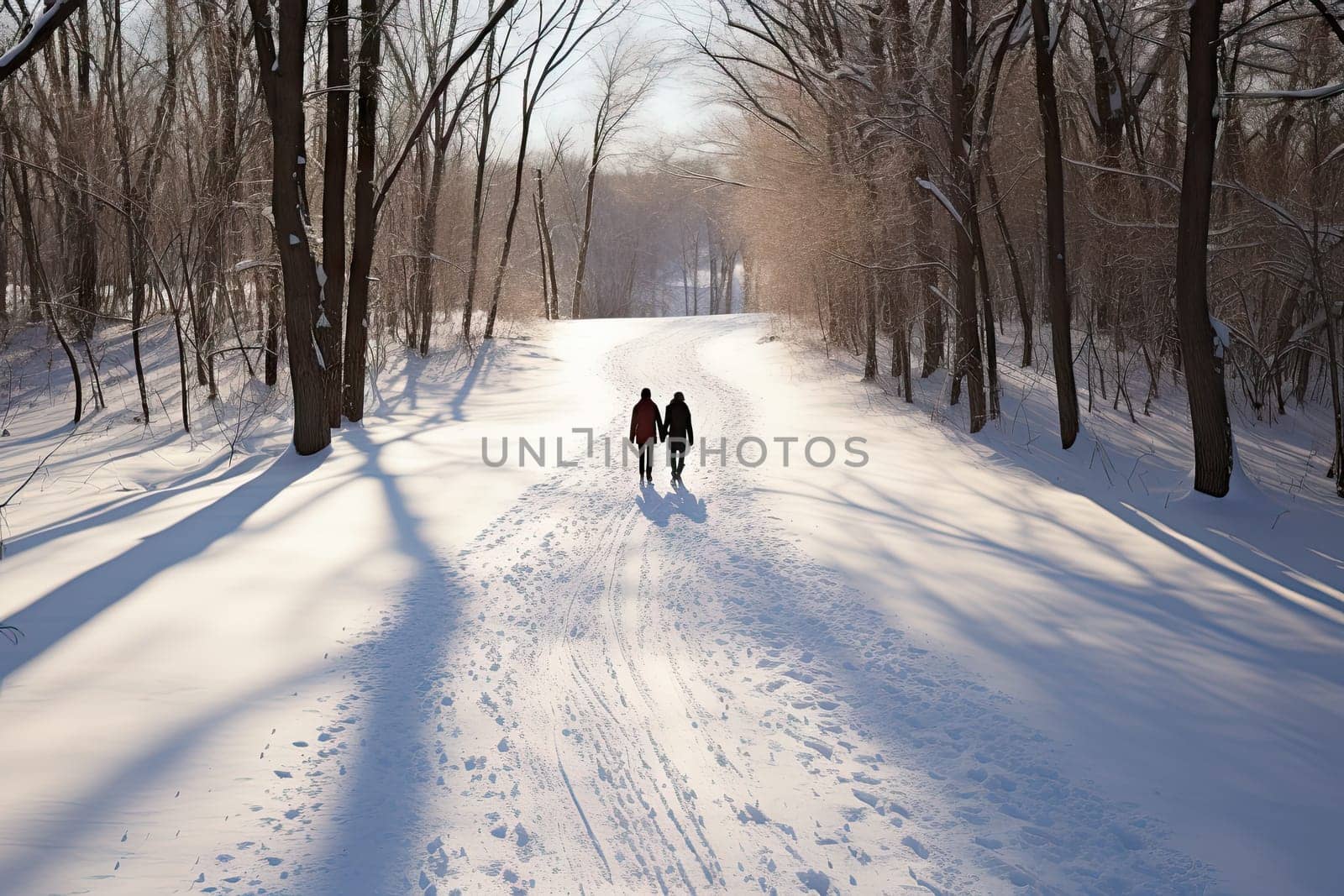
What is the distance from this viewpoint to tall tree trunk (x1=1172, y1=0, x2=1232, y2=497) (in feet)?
31.6

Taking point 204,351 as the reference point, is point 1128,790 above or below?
below

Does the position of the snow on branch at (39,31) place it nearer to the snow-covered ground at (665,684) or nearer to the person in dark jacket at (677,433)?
the snow-covered ground at (665,684)

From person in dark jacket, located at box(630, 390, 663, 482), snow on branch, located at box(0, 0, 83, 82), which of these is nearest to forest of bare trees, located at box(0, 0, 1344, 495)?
snow on branch, located at box(0, 0, 83, 82)

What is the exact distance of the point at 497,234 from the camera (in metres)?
32.4

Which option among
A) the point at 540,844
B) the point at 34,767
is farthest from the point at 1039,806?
the point at 34,767

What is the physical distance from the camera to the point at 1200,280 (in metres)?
9.98

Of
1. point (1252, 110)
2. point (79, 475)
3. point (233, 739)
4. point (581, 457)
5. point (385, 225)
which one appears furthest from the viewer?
point (385, 225)

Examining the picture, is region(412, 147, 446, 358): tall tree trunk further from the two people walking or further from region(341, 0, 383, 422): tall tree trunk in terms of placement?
the two people walking

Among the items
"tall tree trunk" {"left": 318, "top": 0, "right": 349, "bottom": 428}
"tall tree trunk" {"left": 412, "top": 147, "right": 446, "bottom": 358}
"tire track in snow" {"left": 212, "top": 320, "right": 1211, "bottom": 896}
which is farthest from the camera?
"tall tree trunk" {"left": 412, "top": 147, "right": 446, "bottom": 358}

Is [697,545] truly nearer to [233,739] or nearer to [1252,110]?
[233,739]

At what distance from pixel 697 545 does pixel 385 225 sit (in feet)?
55.1

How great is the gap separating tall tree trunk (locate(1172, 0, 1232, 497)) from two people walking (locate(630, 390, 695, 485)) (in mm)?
6190

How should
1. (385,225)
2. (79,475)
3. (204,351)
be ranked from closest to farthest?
(79,475), (204,351), (385,225)

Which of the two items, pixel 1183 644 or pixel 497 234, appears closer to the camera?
pixel 1183 644
